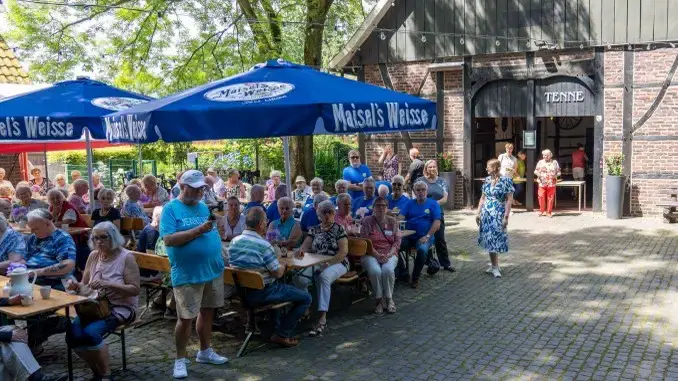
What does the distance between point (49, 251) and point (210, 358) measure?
1858 mm

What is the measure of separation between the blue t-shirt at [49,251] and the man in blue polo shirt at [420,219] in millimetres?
4156

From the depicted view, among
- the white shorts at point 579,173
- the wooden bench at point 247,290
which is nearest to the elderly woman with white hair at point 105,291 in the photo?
the wooden bench at point 247,290

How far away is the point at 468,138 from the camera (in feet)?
53.5

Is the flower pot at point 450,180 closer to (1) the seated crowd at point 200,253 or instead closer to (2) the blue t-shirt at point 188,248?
(1) the seated crowd at point 200,253

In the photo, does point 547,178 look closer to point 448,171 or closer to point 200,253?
point 448,171

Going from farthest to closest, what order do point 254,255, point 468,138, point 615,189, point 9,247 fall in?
point 468,138
point 615,189
point 9,247
point 254,255

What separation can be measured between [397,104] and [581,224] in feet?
27.2

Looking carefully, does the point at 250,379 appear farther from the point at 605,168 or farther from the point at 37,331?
the point at 605,168

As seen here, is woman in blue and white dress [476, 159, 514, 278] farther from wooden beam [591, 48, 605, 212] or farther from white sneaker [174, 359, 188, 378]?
wooden beam [591, 48, 605, 212]

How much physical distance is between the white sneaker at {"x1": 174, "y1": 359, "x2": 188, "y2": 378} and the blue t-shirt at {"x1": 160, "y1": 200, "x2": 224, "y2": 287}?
2.17 ft

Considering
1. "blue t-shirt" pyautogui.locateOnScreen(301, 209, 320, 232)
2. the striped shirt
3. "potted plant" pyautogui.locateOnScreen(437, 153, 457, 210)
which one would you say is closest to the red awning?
"blue t-shirt" pyautogui.locateOnScreen(301, 209, 320, 232)

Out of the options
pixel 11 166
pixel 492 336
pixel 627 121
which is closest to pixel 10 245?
pixel 492 336

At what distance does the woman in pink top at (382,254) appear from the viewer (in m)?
7.34

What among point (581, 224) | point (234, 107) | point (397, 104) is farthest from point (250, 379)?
point (581, 224)
